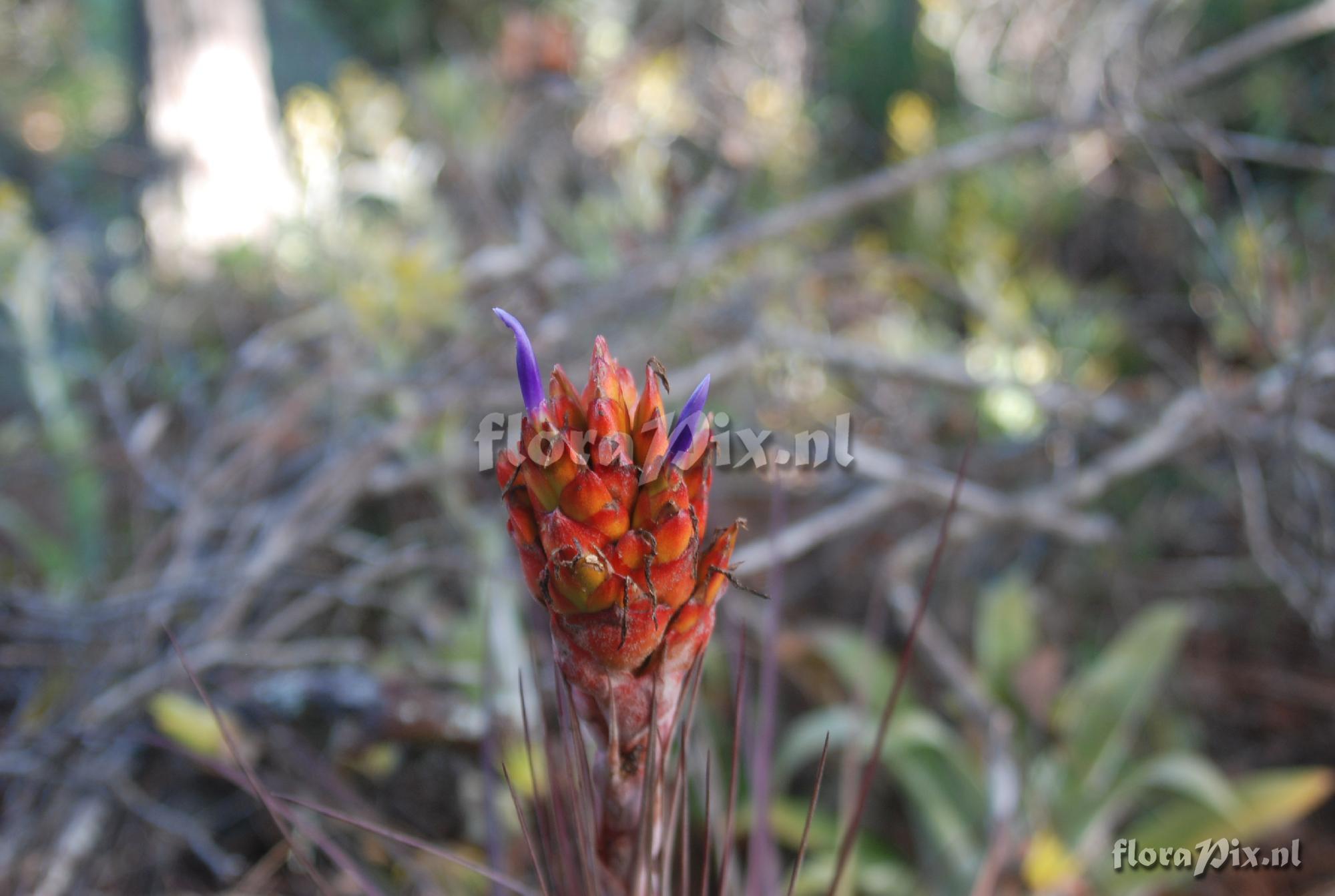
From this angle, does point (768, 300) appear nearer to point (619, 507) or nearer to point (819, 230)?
point (819, 230)

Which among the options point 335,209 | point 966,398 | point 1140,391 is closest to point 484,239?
point 335,209

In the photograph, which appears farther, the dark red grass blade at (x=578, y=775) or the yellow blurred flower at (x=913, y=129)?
the yellow blurred flower at (x=913, y=129)

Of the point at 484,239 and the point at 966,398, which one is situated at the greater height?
the point at 484,239

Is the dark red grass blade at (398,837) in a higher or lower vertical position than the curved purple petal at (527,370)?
lower

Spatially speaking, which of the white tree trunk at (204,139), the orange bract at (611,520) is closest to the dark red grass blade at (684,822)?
the orange bract at (611,520)

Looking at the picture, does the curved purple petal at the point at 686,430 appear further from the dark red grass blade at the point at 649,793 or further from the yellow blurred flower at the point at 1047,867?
the yellow blurred flower at the point at 1047,867

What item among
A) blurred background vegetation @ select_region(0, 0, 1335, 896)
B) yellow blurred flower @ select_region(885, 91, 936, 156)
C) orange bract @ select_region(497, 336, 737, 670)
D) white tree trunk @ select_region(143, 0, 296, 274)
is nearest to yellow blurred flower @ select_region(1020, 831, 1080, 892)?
blurred background vegetation @ select_region(0, 0, 1335, 896)

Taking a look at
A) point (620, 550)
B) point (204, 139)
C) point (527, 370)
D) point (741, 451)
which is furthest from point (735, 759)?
point (204, 139)
